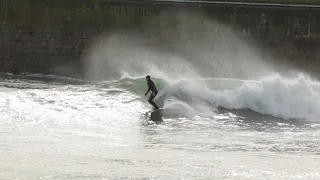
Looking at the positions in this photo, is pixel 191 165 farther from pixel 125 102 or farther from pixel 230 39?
pixel 230 39

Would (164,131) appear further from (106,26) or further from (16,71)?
(16,71)

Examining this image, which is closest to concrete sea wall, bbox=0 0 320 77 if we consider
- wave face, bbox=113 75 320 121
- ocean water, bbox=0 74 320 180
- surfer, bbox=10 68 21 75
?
surfer, bbox=10 68 21 75

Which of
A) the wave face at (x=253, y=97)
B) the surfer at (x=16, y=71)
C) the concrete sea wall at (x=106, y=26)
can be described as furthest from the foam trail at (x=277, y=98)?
the surfer at (x=16, y=71)

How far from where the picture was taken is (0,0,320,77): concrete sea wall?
32.1 metres

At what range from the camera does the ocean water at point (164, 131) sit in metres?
11.6

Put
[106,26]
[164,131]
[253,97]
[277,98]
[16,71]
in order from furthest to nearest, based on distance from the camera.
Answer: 1. [106,26]
2. [16,71]
3. [253,97]
4. [277,98]
5. [164,131]

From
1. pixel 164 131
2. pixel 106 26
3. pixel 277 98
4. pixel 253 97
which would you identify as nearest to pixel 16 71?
pixel 106 26

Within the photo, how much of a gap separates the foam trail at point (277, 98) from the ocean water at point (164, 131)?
0.04 m

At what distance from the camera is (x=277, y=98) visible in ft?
72.0

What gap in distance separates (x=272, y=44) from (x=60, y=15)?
40.5ft

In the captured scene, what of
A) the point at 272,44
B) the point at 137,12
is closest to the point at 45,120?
the point at 137,12

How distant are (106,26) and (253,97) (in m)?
13.1

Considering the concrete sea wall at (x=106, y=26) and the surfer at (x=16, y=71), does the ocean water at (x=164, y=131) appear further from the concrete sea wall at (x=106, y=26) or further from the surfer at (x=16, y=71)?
the concrete sea wall at (x=106, y=26)

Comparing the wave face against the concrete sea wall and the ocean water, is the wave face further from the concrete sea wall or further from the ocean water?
the concrete sea wall
